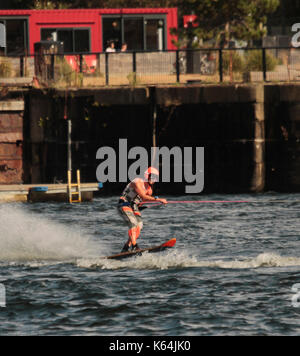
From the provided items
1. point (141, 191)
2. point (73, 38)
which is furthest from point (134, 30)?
point (141, 191)

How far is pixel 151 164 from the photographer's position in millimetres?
33938

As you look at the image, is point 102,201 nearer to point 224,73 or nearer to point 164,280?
point 224,73

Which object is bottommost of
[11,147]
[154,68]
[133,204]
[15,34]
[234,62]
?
[133,204]

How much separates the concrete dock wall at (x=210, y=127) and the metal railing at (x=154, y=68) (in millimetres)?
946

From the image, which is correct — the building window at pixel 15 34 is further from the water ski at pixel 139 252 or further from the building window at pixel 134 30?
the water ski at pixel 139 252

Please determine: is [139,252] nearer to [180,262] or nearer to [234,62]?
[180,262]

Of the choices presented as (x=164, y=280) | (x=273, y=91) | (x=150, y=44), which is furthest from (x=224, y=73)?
(x=164, y=280)

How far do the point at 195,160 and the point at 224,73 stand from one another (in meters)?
4.47

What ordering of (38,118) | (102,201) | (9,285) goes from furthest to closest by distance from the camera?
(38,118), (102,201), (9,285)

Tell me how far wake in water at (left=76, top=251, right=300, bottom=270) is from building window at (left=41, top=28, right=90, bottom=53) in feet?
82.1
